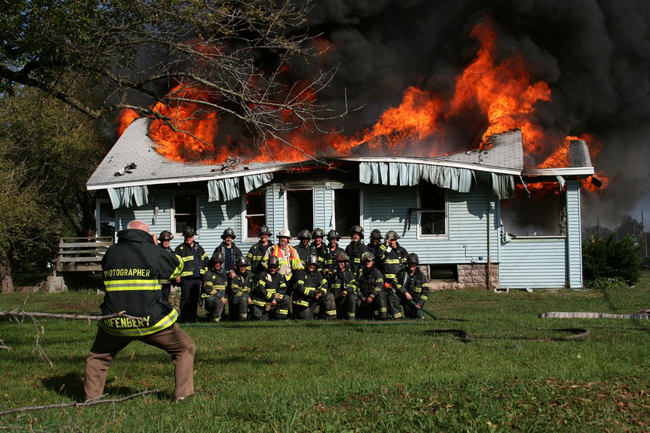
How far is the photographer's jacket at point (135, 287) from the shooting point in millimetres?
5582

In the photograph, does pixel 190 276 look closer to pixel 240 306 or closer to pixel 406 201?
pixel 240 306

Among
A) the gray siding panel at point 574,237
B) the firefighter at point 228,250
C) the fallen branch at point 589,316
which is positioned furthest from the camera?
the gray siding panel at point 574,237

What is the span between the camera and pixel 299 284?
12508 mm

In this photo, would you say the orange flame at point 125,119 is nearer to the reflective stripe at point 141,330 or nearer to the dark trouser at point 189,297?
the dark trouser at point 189,297

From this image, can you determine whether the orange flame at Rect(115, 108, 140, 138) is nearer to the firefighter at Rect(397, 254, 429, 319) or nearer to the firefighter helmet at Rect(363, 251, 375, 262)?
the firefighter helmet at Rect(363, 251, 375, 262)

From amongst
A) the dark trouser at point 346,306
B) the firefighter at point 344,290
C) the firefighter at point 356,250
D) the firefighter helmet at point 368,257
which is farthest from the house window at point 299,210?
the dark trouser at point 346,306

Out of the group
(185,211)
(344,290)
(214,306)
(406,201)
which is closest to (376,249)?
(344,290)

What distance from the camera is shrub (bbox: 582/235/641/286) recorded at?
2036cm

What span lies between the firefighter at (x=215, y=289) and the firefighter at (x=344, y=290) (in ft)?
7.09

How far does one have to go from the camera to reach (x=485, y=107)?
2144cm

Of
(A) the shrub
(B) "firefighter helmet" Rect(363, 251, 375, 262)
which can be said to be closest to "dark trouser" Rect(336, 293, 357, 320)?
(B) "firefighter helmet" Rect(363, 251, 375, 262)

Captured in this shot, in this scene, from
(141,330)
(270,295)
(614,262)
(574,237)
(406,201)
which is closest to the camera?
(141,330)

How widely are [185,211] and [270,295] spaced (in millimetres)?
8850

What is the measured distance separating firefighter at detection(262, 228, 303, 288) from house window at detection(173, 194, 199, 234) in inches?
298
